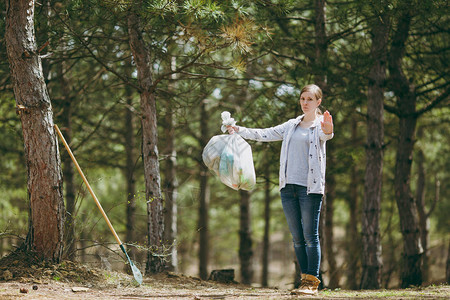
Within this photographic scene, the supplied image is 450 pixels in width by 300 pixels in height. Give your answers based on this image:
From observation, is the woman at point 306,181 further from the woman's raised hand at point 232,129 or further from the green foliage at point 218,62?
the green foliage at point 218,62

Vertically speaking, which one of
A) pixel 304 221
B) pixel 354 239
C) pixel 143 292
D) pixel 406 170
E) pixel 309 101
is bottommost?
pixel 143 292

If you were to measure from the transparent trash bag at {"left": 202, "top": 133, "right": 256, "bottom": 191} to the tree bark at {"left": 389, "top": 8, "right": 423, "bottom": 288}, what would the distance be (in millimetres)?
4180

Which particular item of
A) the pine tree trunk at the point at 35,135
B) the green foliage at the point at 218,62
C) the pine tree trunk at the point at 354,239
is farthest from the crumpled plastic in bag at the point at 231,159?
the pine tree trunk at the point at 354,239

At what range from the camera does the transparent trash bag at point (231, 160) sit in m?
4.73

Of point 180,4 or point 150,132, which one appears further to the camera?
point 150,132

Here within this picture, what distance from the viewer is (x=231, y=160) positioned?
4.73 m

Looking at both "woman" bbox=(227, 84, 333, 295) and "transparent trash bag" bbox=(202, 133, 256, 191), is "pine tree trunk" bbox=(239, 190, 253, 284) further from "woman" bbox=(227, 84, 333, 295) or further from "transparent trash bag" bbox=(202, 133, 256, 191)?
"woman" bbox=(227, 84, 333, 295)

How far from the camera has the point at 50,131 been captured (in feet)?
16.8

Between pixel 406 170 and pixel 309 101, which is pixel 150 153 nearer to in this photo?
pixel 309 101

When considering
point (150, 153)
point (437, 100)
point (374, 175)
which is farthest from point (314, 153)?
point (437, 100)

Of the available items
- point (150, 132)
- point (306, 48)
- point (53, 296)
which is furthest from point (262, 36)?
point (53, 296)

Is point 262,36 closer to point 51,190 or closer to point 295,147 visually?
point 295,147

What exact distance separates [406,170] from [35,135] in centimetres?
596

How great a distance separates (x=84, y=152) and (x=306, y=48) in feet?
16.5
